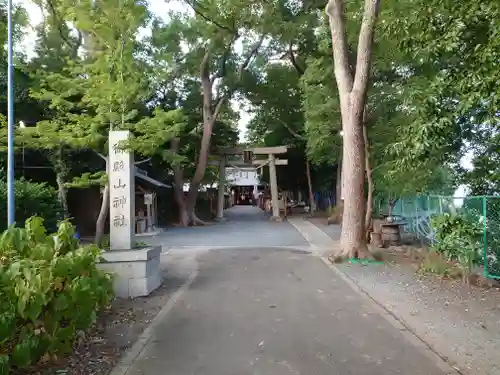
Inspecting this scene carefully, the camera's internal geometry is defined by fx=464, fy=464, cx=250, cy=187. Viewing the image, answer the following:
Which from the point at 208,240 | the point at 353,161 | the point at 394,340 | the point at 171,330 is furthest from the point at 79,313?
the point at 208,240

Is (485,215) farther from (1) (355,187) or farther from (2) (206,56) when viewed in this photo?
(2) (206,56)

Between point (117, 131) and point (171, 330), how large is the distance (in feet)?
14.0

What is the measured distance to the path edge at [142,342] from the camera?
4498mm

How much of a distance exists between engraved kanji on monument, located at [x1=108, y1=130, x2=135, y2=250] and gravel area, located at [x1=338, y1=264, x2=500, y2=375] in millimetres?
4445

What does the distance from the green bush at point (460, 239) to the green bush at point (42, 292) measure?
6.51 metres

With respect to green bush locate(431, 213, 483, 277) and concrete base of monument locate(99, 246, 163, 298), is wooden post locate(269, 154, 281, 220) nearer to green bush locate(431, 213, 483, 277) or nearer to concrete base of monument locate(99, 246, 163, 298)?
green bush locate(431, 213, 483, 277)

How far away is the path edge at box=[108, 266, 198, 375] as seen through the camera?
177 inches

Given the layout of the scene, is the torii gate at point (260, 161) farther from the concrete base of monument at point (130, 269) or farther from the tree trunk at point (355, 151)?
the concrete base of monument at point (130, 269)

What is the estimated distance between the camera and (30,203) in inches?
441

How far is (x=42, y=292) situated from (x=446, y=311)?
529 centimetres

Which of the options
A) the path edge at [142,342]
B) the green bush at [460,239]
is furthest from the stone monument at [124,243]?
the green bush at [460,239]

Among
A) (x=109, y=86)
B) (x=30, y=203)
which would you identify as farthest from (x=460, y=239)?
(x=30, y=203)

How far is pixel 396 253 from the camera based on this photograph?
42.2ft

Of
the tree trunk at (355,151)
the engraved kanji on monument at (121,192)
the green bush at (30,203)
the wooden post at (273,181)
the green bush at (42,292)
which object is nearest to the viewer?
the green bush at (42,292)
